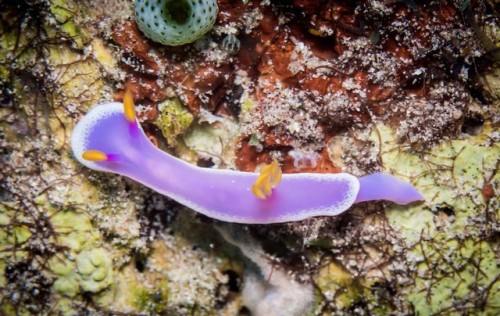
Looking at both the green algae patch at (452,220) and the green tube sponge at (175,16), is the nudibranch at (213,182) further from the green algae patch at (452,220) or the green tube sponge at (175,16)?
the green tube sponge at (175,16)

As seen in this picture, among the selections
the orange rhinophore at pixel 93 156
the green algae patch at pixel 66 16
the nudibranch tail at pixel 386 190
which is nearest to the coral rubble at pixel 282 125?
the green algae patch at pixel 66 16

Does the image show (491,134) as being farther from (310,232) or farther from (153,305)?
(153,305)

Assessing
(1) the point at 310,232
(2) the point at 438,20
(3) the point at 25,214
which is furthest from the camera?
(1) the point at 310,232

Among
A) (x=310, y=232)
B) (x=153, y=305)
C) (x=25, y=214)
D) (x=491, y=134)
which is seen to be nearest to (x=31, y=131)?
(x=25, y=214)

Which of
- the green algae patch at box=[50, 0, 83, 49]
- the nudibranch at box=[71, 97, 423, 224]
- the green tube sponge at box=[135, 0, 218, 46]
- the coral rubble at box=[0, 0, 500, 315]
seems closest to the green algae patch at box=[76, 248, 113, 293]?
the coral rubble at box=[0, 0, 500, 315]

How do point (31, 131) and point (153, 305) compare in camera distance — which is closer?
point (31, 131)

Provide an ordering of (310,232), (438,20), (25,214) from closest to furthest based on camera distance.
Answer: (438,20) < (25,214) < (310,232)

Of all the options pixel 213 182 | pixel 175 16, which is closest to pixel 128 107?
pixel 175 16
